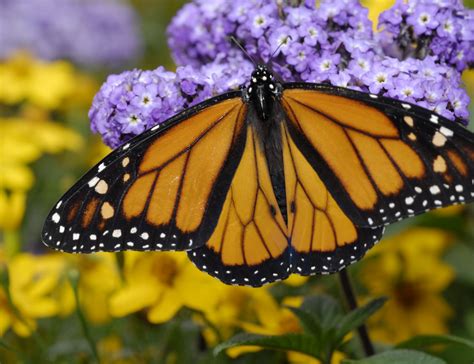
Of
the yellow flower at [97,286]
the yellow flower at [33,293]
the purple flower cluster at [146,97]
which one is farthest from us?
the yellow flower at [97,286]

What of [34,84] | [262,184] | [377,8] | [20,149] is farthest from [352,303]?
[34,84]

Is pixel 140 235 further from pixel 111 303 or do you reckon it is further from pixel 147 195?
pixel 111 303

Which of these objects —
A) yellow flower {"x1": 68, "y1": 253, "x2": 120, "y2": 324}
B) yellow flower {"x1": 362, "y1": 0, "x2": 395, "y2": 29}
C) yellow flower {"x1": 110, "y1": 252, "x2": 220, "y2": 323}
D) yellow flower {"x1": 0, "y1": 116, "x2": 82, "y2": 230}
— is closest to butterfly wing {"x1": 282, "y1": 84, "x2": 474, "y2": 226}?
yellow flower {"x1": 110, "y1": 252, "x2": 220, "y2": 323}

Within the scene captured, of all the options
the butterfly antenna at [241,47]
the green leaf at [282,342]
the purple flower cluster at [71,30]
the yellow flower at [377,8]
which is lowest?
the green leaf at [282,342]

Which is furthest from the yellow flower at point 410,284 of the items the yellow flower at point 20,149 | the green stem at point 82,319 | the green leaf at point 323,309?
the yellow flower at point 20,149

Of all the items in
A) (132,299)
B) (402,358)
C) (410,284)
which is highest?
(132,299)

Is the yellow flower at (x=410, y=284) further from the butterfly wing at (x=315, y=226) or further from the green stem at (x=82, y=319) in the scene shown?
the green stem at (x=82, y=319)

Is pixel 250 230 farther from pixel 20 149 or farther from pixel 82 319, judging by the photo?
pixel 20 149

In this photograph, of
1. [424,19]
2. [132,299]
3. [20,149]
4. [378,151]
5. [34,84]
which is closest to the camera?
[378,151]
